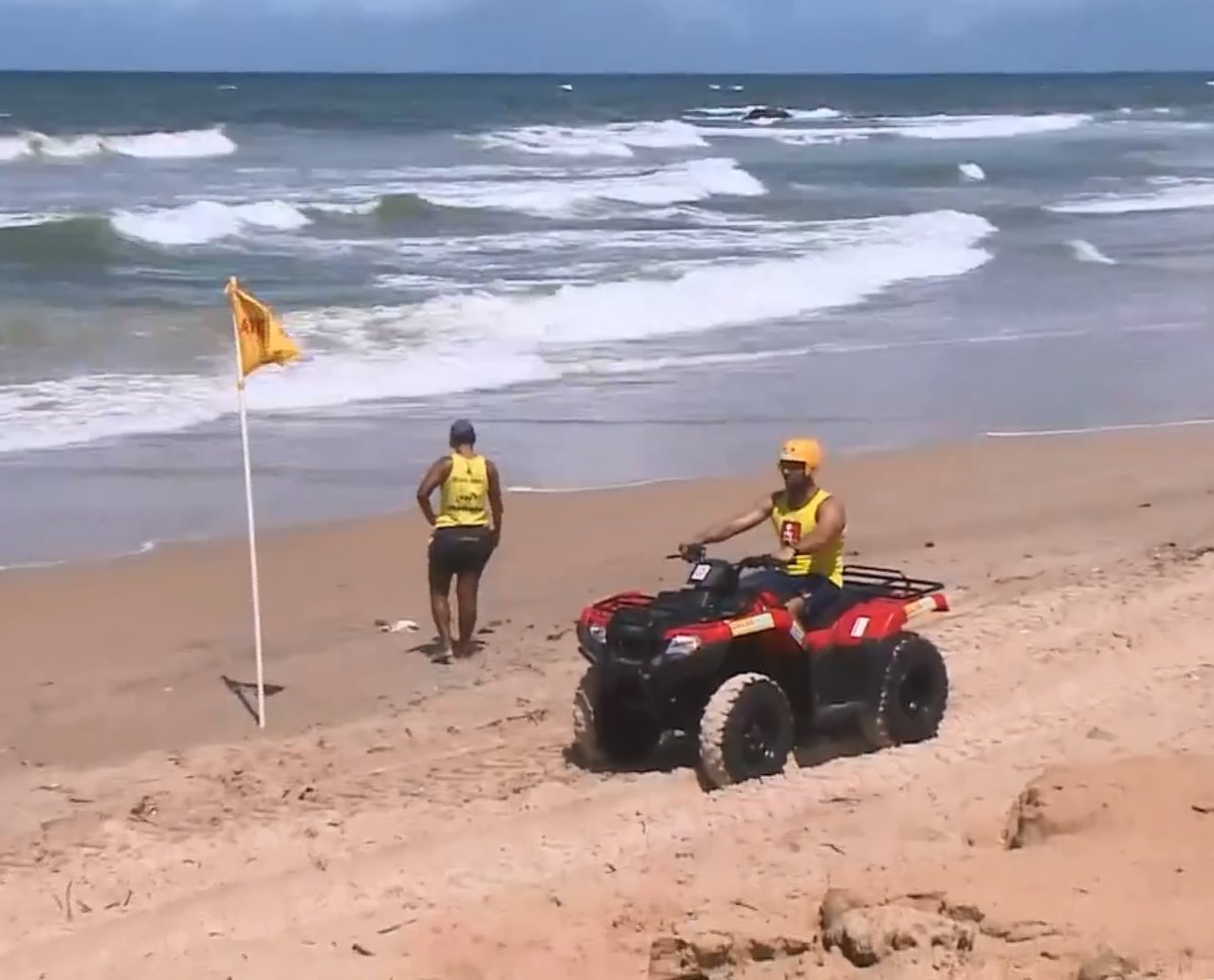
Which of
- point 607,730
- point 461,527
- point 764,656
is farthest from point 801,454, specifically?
point 461,527

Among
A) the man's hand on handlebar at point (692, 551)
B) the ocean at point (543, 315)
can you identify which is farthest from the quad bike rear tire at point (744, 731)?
the ocean at point (543, 315)

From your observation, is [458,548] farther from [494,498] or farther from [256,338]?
[256,338]

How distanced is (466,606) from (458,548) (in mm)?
309

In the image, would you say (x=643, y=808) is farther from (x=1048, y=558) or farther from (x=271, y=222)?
(x=271, y=222)

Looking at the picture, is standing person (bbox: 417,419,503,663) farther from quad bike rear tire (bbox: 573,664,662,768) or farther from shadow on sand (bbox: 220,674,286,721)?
quad bike rear tire (bbox: 573,664,662,768)

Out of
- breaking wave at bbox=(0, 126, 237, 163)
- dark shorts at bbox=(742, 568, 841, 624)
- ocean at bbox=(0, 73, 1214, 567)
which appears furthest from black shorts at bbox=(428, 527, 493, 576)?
breaking wave at bbox=(0, 126, 237, 163)

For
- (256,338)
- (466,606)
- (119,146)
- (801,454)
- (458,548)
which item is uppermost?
(119,146)

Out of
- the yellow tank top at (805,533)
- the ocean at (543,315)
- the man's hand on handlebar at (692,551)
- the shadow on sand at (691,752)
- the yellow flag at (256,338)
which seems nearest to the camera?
Answer: the man's hand on handlebar at (692,551)

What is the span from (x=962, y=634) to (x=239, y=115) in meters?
64.1

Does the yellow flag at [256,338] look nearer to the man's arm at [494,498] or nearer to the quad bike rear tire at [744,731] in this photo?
the man's arm at [494,498]

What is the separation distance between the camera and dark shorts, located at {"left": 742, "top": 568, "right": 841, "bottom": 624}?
7.52 m

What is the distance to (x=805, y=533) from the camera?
784cm

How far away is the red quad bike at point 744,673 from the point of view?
7.20 m

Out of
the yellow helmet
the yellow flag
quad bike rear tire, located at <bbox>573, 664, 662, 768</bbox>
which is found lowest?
quad bike rear tire, located at <bbox>573, 664, 662, 768</bbox>
